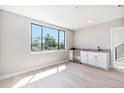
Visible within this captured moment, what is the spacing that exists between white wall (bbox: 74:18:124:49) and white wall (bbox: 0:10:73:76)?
295cm

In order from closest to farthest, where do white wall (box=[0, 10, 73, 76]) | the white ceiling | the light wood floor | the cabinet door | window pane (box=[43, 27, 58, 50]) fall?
the light wood floor, the white ceiling, white wall (box=[0, 10, 73, 76]), window pane (box=[43, 27, 58, 50]), the cabinet door

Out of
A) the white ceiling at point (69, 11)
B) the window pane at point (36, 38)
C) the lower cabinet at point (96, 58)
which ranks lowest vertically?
the lower cabinet at point (96, 58)

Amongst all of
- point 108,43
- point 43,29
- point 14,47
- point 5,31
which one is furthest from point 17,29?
point 108,43

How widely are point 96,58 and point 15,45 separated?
3680mm

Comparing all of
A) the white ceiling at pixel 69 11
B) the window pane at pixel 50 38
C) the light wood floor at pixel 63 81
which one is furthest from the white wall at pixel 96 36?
the light wood floor at pixel 63 81

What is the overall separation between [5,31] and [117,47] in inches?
187

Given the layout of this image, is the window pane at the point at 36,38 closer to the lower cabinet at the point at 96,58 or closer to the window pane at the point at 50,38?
the window pane at the point at 50,38

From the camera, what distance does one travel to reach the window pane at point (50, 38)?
4.37m

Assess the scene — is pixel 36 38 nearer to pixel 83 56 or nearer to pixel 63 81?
pixel 63 81

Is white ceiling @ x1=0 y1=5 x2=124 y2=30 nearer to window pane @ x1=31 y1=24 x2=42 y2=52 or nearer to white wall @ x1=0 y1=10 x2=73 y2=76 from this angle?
white wall @ x1=0 y1=10 x2=73 y2=76

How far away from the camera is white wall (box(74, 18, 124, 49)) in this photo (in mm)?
4004

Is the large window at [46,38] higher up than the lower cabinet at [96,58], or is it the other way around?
the large window at [46,38]

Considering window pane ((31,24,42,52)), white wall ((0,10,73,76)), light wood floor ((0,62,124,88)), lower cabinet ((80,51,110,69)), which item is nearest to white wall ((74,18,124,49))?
lower cabinet ((80,51,110,69))
